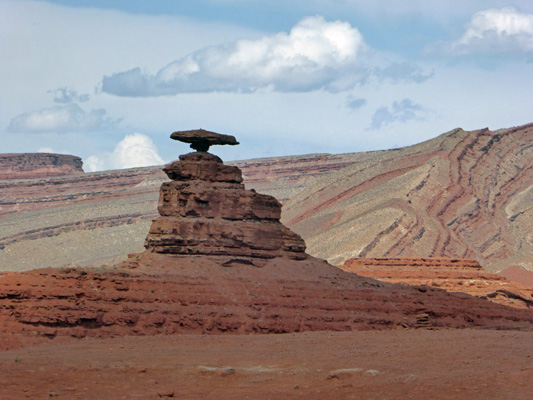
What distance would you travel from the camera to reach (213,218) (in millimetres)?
41281

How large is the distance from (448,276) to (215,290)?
2948 cm

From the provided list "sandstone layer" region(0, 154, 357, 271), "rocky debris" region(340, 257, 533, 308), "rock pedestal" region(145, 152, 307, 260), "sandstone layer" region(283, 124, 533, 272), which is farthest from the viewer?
"sandstone layer" region(0, 154, 357, 271)

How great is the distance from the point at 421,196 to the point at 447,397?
69.6 m

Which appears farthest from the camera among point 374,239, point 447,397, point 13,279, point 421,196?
point 421,196

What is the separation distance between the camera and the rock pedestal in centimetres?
4041

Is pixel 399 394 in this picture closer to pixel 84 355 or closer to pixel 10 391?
pixel 10 391

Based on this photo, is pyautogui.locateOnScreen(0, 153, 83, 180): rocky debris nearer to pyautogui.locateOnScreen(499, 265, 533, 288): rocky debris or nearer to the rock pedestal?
pyautogui.locateOnScreen(499, 265, 533, 288): rocky debris

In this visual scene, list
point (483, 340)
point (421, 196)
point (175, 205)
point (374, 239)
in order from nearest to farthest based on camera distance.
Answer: point (483, 340) → point (175, 205) → point (374, 239) → point (421, 196)

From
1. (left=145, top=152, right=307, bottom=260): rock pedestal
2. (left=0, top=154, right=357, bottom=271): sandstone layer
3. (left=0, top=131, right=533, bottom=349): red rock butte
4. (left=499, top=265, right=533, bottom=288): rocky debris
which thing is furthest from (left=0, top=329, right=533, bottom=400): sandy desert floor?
(left=0, top=154, right=357, bottom=271): sandstone layer

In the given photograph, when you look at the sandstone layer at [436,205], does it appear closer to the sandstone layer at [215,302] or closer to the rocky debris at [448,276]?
the rocky debris at [448,276]

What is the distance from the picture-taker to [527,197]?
94.8 m

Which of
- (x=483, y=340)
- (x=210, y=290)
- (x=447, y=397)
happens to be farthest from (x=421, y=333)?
(x=447, y=397)

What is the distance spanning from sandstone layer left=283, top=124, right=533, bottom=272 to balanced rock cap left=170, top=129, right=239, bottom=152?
38.6 metres

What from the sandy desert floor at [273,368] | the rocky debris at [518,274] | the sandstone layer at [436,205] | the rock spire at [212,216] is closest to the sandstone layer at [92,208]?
the sandstone layer at [436,205]
